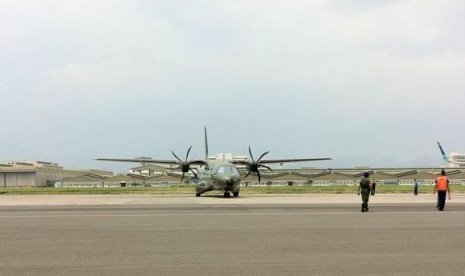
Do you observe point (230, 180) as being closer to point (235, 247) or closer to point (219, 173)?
point (219, 173)

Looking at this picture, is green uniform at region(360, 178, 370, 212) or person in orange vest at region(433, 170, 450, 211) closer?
green uniform at region(360, 178, 370, 212)

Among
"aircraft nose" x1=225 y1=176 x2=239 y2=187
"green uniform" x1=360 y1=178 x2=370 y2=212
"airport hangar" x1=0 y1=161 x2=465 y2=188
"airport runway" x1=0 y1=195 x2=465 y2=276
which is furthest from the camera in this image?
"airport hangar" x1=0 y1=161 x2=465 y2=188

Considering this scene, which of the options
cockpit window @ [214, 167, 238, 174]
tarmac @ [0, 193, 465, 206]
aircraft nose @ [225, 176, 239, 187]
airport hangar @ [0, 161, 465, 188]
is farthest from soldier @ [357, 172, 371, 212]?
airport hangar @ [0, 161, 465, 188]

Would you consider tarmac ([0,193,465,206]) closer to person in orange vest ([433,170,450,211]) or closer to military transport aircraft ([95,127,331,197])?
military transport aircraft ([95,127,331,197])

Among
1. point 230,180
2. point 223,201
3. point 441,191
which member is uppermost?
point 230,180

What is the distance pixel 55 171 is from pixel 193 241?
127m

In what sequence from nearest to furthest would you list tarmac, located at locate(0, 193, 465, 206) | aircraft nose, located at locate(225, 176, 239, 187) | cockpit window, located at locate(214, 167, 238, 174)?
tarmac, located at locate(0, 193, 465, 206) → aircraft nose, located at locate(225, 176, 239, 187) → cockpit window, located at locate(214, 167, 238, 174)

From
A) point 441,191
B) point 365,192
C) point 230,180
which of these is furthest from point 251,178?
point 365,192

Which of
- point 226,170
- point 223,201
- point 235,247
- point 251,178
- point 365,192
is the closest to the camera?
point 235,247

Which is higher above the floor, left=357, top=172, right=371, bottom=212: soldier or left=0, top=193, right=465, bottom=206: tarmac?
left=357, top=172, right=371, bottom=212: soldier

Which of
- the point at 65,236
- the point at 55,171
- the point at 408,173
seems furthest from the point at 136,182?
the point at 65,236

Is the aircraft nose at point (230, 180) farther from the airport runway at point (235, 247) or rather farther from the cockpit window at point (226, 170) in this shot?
the airport runway at point (235, 247)

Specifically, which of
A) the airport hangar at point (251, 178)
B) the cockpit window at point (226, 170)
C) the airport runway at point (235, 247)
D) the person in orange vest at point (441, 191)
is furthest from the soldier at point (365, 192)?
the airport hangar at point (251, 178)

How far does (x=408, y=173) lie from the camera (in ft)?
333
